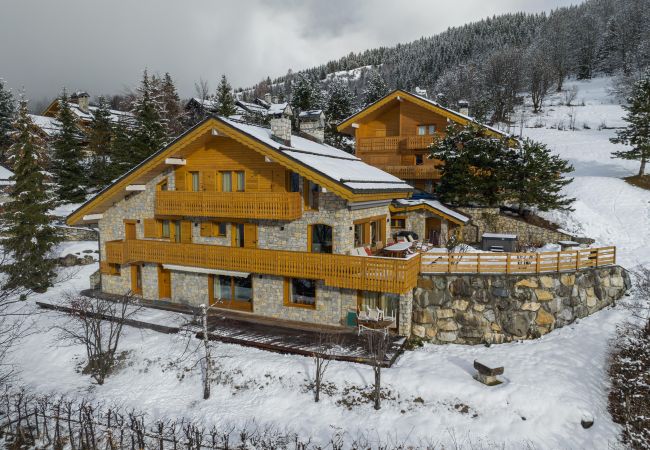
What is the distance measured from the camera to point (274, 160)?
16766mm

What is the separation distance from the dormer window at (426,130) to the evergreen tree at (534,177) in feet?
29.1

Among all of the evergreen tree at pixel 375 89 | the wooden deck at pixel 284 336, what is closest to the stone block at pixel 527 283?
the wooden deck at pixel 284 336

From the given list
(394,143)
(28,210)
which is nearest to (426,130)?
(394,143)

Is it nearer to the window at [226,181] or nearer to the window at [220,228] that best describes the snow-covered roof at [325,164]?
the window at [226,181]

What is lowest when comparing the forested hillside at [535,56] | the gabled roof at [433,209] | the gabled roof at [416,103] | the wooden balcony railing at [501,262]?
the wooden balcony railing at [501,262]

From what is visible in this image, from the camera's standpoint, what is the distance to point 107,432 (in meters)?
11.1

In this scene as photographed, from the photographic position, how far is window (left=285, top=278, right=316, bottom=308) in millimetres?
17719

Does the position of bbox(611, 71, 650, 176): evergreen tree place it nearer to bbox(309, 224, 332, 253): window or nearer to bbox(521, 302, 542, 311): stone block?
bbox(521, 302, 542, 311): stone block

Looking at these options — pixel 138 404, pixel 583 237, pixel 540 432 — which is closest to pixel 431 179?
pixel 583 237

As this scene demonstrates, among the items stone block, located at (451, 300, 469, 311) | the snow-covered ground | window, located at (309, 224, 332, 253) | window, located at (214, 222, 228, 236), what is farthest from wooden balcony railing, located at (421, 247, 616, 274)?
window, located at (214, 222, 228, 236)

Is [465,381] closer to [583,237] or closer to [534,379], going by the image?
[534,379]

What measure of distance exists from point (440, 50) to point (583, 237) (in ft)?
351

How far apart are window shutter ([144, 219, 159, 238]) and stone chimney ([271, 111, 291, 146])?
839 cm

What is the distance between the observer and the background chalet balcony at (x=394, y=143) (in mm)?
32603
